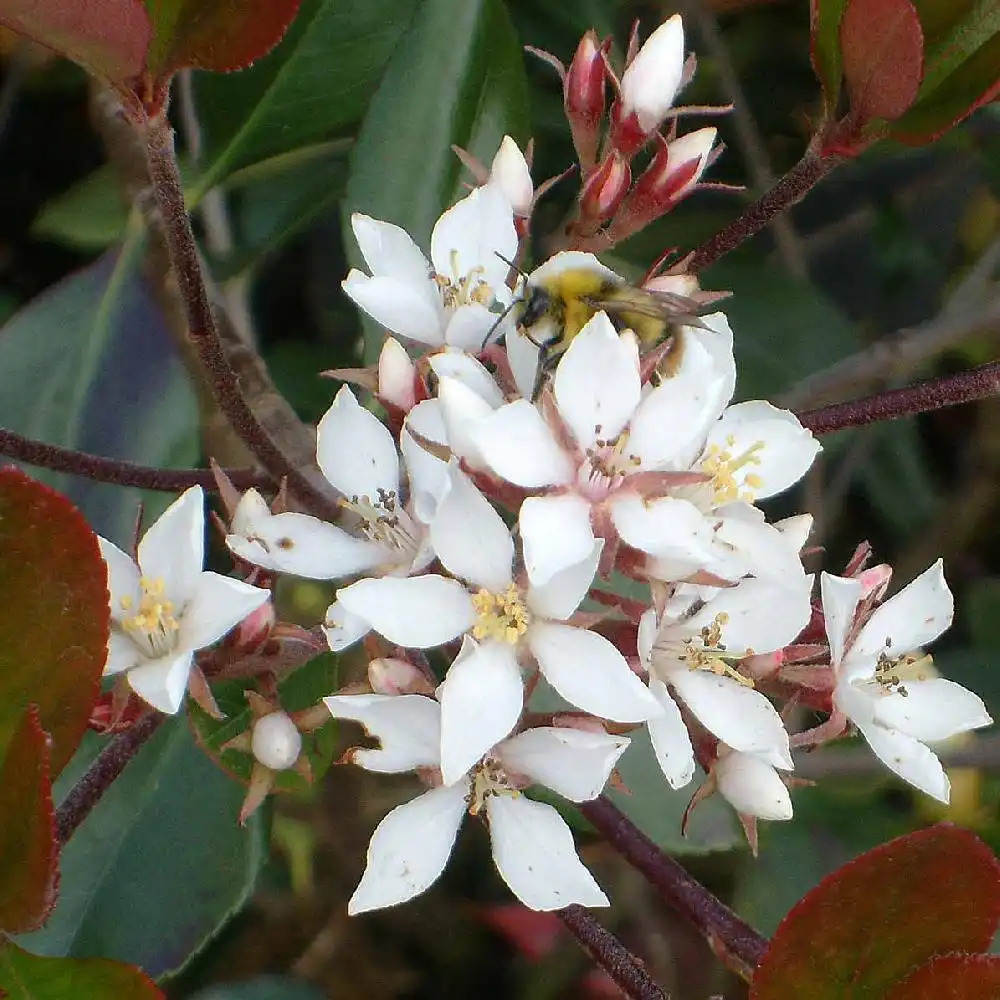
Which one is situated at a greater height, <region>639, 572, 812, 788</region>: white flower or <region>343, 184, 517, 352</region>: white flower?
<region>343, 184, 517, 352</region>: white flower

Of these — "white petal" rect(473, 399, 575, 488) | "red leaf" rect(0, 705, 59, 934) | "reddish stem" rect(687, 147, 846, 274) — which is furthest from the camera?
"reddish stem" rect(687, 147, 846, 274)

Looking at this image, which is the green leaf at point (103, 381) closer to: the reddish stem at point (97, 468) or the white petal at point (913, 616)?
the reddish stem at point (97, 468)

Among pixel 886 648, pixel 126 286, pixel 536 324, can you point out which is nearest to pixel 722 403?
pixel 536 324

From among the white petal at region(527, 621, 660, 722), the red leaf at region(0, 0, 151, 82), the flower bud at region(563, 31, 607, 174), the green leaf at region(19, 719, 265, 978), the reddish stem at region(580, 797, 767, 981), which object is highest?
the red leaf at region(0, 0, 151, 82)

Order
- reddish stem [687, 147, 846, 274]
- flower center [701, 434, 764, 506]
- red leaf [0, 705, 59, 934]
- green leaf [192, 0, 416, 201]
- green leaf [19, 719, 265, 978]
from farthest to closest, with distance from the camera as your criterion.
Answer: green leaf [192, 0, 416, 201] → green leaf [19, 719, 265, 978] → reddish stem [687, 147, 846, 274] → flower center [701, 434, 764, 506] → red leaf [0, 705, 59, 934]

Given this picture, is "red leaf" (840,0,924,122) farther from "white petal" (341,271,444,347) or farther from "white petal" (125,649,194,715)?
"white petal" (125,649,194,715)

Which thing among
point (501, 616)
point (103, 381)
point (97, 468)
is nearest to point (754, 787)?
point (501, 616)

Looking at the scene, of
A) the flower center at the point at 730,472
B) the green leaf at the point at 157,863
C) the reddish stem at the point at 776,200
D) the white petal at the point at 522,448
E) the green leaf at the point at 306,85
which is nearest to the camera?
the white petal at the point at 522,448

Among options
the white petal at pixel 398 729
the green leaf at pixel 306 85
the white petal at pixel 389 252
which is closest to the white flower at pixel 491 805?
the white petal at pixel 398 729

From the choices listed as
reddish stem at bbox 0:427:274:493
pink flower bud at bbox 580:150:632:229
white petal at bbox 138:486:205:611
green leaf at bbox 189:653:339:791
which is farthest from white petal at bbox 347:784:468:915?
pink flower bud at bbox 580:150:632:229
